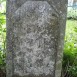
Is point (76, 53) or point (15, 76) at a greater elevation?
point (76, 53)

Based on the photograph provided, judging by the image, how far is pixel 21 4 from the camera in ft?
7.49

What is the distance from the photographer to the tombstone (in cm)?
230

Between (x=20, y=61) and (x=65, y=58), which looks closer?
(x=20, y=61)

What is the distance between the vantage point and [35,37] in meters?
2.41

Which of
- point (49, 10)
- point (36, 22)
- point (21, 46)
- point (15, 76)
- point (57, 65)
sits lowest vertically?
point (15, 76)

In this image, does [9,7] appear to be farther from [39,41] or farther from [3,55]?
[3,55]

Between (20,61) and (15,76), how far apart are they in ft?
0.81

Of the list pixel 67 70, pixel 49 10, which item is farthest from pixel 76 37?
pixel 49 10

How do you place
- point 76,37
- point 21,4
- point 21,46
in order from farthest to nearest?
point 76,37, point 21,46, point 21,4

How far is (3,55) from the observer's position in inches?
116

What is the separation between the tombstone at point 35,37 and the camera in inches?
90.7

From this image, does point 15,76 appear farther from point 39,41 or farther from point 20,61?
point 39,41

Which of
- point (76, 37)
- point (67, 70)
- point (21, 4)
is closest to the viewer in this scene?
point (21, 4)

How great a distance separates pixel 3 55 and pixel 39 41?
33.0 inches
